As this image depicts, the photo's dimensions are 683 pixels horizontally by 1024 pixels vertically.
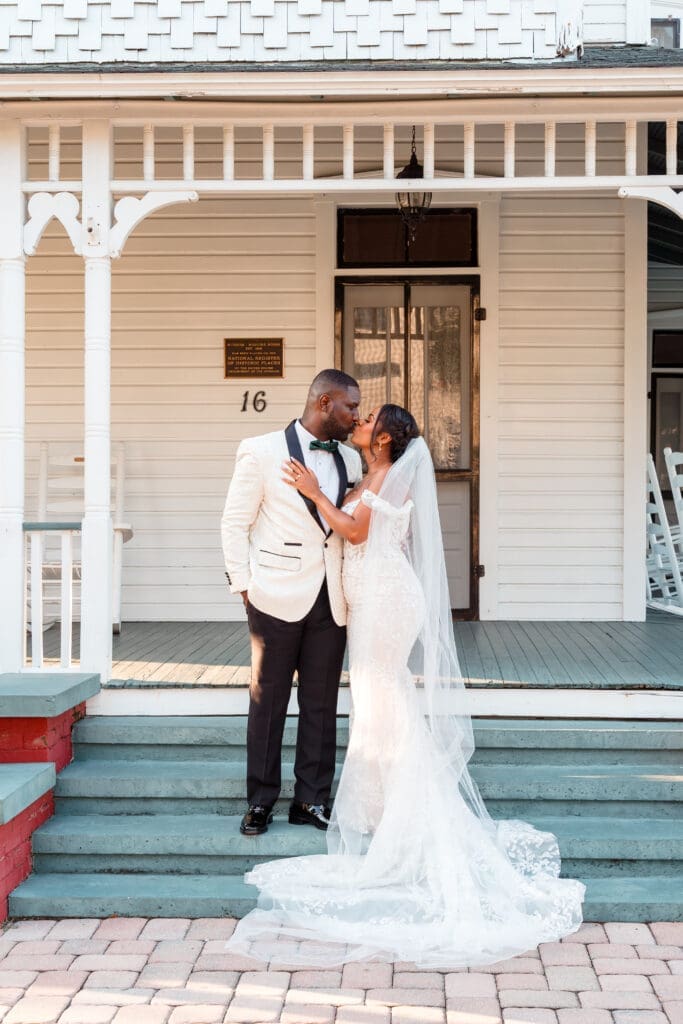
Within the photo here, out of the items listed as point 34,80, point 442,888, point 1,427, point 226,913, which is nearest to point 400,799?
point 442,888

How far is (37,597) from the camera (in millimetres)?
5262

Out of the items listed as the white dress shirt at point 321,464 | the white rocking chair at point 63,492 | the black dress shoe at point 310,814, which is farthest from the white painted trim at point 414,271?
the black dress shoe at point 310,814

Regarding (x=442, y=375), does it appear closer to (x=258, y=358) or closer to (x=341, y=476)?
(x=258, y=358)

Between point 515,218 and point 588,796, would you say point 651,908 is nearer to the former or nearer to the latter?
point 588,796

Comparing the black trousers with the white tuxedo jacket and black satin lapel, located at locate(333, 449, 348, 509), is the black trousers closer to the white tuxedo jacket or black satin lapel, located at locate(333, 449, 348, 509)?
the white tuxedo jacket

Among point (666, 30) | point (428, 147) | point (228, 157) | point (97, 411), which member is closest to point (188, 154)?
point (228, 157)

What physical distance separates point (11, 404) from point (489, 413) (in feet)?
11.6

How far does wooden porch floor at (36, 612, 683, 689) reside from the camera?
5281 millimetres

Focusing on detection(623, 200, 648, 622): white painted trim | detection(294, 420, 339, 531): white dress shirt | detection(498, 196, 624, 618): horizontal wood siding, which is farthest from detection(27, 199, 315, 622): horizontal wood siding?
detection(294, 420, 339, 531): white dress shirt

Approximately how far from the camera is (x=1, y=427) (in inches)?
208

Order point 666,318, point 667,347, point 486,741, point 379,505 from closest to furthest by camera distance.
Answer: point 379,505, point 486,741, point 666,318, point 667,347

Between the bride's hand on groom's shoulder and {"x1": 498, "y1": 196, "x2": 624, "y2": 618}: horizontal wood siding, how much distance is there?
11.4ft

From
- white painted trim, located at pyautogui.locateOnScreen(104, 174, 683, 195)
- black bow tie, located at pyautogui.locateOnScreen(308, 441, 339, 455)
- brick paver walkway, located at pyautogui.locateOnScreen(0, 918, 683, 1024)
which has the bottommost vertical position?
brick paver walkway, located at pyautogui.locateOnScreen(0, 918, 683, 1024)

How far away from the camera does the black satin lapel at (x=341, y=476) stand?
178 inches
